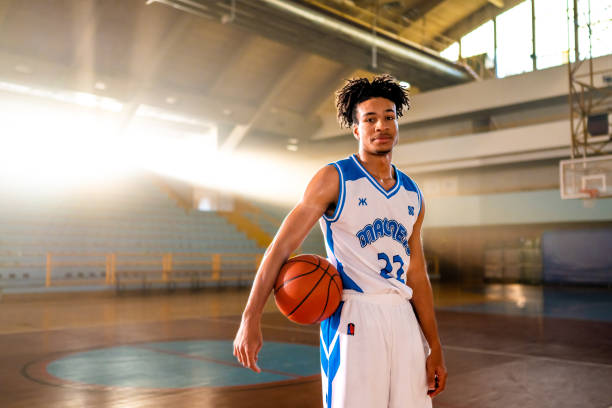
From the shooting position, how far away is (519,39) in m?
18.9

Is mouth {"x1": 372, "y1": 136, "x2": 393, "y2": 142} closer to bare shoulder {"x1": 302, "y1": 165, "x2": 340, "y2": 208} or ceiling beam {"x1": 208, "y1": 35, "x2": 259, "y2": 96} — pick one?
bare shoulder {"x1": 302, "y1": 165, "x2": 340, "y2": 208}

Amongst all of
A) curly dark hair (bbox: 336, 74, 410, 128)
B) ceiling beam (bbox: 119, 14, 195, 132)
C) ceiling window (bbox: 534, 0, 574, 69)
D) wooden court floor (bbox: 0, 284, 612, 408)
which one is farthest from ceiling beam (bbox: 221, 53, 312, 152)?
curly dark hair (bbox: 336, 74, 410, 128)

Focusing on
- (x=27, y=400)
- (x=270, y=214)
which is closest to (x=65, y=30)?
(x=270, y=214)

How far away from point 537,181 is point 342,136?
25.0 feet

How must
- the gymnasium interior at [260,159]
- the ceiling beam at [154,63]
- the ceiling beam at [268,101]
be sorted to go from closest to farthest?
the gymnasium interior at [260,159], the ceiling beam at [154,63], the ceiling beam at [268,101]

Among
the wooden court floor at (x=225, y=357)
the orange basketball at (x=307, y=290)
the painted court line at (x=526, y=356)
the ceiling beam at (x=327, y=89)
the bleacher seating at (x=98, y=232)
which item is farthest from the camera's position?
the ceiling beam at (x=327, y=89)

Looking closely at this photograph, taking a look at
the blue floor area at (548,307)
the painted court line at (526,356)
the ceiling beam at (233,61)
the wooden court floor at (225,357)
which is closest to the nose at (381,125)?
the wooden court floor at (225,357)

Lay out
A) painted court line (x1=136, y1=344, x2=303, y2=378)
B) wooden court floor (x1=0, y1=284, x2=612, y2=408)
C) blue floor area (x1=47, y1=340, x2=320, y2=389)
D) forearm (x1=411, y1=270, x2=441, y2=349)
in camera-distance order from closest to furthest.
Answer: forearm (x1=411, y1=270, x2=441, y2=349), wooden court floor (x1=0, y1=284, x2=612, y2=408), blue floor area (x1=47, y1=340, x2=320, y2=389), painted court line (x1=136, y1=344, x2=303, y2=378)

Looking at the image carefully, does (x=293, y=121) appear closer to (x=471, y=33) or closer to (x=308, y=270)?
(x=471, y=33)

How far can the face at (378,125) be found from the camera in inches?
76.8

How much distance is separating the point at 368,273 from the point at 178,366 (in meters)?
3.66

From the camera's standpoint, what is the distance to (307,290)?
184cm

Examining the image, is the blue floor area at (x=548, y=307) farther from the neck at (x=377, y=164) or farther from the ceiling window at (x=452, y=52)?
the ceiling window at (x=452, y=52)

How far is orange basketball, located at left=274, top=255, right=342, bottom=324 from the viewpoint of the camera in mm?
1847
